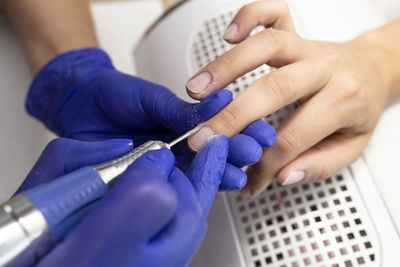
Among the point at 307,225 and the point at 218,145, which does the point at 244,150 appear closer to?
the point at 218,145

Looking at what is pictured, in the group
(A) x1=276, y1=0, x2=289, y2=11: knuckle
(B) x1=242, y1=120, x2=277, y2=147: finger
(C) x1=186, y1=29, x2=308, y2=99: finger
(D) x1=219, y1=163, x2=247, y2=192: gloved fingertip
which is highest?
(A) x1=276, y1=0, x2=289, y2=11: knuckle

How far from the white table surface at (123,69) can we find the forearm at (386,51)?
0.04m

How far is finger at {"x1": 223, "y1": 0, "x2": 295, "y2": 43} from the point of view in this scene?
573 mm

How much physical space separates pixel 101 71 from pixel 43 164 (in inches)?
11.4

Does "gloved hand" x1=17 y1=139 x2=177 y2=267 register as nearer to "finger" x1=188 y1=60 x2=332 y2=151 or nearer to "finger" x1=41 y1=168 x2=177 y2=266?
"finger" x1=41 y1=168 x2=177 y2=266

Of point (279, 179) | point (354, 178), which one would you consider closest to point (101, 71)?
point (279, 179)

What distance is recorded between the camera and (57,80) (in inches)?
27.8

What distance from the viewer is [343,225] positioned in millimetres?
547

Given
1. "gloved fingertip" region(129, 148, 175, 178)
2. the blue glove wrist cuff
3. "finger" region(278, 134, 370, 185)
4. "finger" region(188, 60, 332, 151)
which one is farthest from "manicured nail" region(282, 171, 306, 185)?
the blue glove wrist cuff

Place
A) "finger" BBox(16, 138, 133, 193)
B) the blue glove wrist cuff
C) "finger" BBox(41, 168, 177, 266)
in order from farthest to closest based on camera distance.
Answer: the blue glove wrist cuff → "finger" BBox(16, 138, 133, 193) → "finger" BBox(41, 168, 177, 266)

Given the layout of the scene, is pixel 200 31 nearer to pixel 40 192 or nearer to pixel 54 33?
pixel 54 33

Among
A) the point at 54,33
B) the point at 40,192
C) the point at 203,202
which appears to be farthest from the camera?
the point at 54,33

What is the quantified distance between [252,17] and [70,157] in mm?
352

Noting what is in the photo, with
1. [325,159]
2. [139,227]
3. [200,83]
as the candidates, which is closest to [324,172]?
[325,159]
